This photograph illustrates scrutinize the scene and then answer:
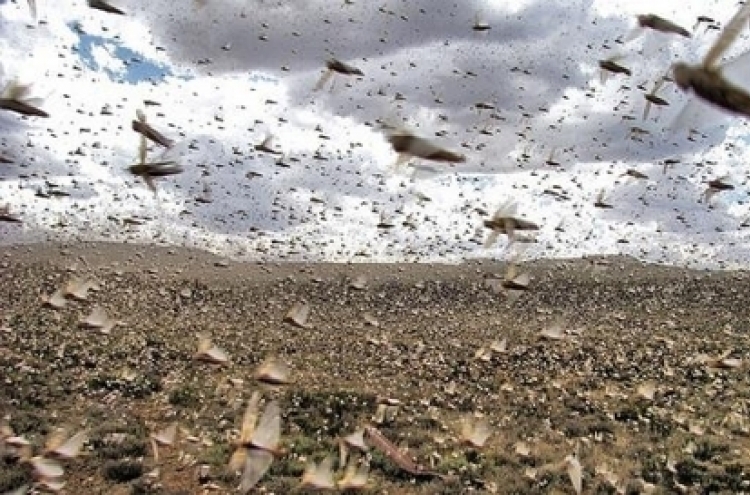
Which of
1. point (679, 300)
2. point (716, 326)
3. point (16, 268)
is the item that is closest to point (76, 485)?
point (716, 326)

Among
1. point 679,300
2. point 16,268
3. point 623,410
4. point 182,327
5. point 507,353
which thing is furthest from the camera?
point 16,268

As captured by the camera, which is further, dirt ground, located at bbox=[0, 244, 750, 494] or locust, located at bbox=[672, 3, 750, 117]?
dirt ground, located at bbox=[0, 244, 750, 494]

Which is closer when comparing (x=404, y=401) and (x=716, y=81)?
(x=716, y=81)

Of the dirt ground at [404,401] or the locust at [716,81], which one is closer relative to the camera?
the locust at [716,81]

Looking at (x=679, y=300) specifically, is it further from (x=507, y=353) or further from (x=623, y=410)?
(x=623, y=410)

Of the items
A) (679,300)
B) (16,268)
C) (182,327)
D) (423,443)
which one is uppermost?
(423,443)

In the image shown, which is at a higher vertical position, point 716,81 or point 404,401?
point 716,81

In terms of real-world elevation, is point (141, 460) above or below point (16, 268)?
above

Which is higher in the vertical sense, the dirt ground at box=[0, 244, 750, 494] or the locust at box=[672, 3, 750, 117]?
the locust at box=[672, 3, 750, 117]

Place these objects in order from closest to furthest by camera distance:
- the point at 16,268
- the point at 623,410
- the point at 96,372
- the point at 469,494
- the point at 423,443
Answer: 1. the point at 469,494
2. the point at 423,443
3. the point at 623,410
4. the point at 96,372
5. the point at 16,268

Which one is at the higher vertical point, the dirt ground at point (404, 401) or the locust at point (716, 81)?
the locust at point (716, 81)

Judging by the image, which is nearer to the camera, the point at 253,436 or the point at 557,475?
the point at 253,436
